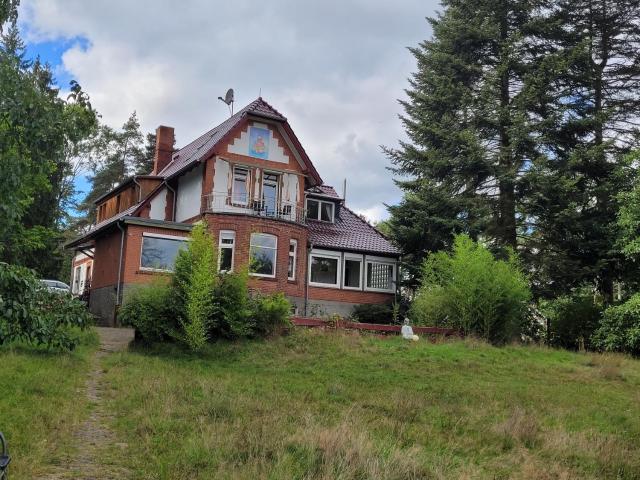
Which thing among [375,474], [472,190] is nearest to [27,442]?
[375,474]

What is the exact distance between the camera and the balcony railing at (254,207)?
26391 millimetres

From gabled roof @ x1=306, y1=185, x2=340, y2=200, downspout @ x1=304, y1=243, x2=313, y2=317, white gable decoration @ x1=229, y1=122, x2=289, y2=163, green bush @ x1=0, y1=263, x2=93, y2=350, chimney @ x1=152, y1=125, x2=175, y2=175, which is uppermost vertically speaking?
chimney @ x1=152, y1=125, x2=175, y2=175

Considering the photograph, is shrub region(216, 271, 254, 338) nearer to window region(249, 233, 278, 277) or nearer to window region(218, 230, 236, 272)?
window region(218, 230, 236, 272)

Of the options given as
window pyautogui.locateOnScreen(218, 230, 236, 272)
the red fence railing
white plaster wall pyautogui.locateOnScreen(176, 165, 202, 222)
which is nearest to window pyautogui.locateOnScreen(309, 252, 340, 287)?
window pyautogui.locateOnScreen(218, 230, 236, 272)

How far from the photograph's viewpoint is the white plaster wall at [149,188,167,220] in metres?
28.7

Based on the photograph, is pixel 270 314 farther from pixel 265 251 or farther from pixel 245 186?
pixel 245 186

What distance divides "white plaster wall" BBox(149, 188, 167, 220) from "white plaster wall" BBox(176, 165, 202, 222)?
2.20 ft

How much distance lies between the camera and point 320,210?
105ft

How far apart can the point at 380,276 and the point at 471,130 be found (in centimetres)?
868

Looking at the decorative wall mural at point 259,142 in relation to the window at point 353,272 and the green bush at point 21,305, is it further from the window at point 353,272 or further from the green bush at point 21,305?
the green bush at point 21,305

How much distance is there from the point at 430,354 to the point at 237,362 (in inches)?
209

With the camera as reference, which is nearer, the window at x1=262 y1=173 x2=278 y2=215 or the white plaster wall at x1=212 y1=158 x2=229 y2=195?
the white plaster wall at x1=212 y1=158 x2=229 y2=195

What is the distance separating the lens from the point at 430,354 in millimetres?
16891

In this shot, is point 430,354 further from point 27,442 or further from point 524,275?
point 27,442
